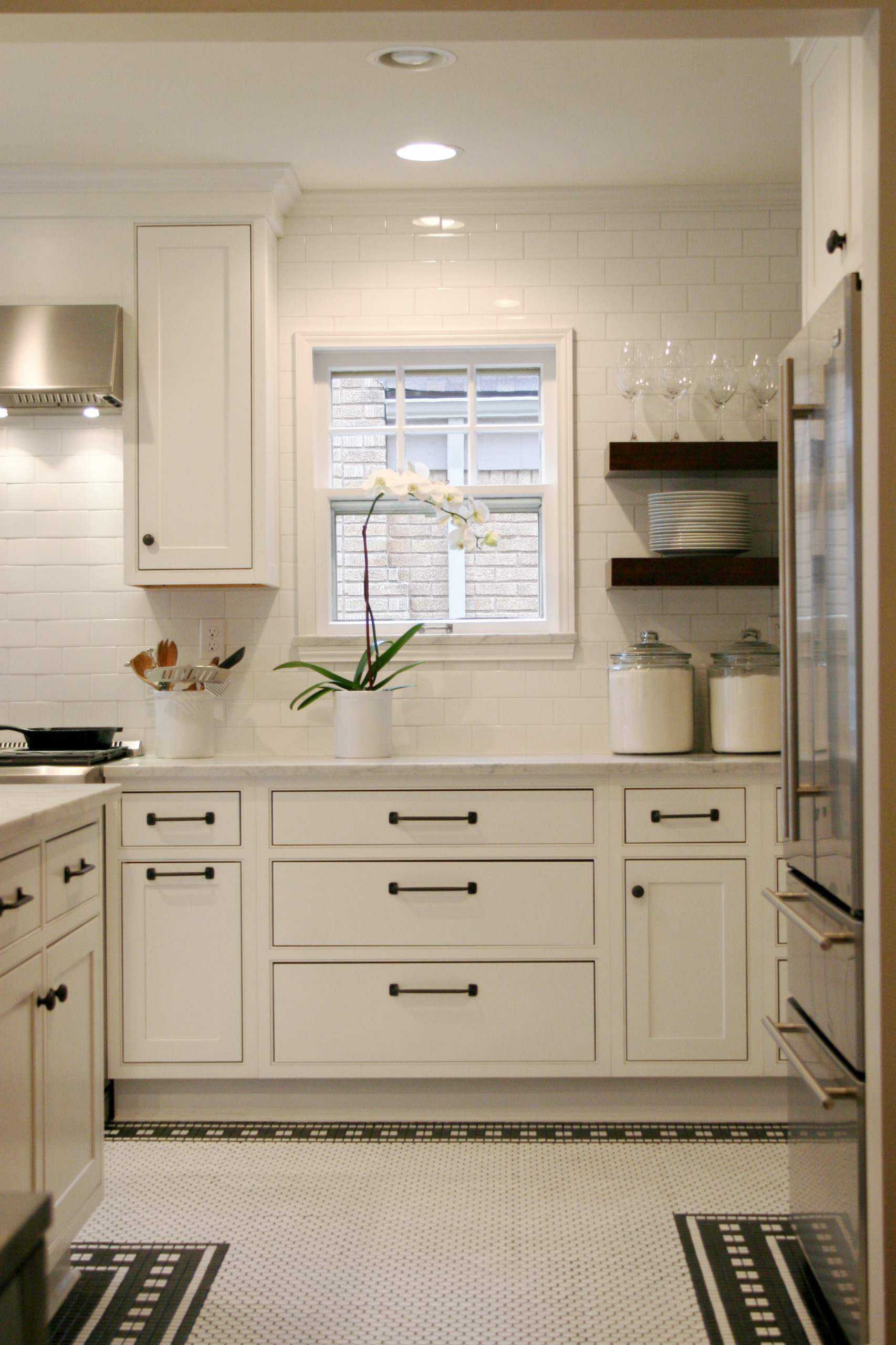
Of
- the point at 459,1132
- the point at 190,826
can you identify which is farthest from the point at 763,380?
the point at 459,1132

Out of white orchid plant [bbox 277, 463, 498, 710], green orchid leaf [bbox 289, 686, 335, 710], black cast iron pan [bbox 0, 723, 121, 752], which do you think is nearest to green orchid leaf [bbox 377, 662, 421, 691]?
white orchid plant [bbox 277, 463, 498, 710]

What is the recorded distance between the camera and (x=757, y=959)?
3.25 metres

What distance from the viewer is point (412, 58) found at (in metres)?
2.85

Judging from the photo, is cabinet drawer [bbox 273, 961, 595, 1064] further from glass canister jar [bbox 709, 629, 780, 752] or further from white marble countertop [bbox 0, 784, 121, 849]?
white marble countertop [bbox 0, 784, 121, 849]

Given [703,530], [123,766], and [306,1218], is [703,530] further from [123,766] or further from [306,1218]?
[306,1218]

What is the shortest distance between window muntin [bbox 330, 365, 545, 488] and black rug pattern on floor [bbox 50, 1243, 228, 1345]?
2.43 metres

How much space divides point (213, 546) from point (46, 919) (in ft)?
5.50

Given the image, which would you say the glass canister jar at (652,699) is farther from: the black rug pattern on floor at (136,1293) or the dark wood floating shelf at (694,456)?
the black rug pattern on floor at (136,1293)

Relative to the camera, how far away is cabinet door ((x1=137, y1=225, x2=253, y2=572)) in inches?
140

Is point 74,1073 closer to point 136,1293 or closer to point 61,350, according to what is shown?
point 136,1293

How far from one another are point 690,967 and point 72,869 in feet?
5.94

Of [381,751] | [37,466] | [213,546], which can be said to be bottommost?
[381,751]

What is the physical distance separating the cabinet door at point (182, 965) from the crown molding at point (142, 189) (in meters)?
2.06

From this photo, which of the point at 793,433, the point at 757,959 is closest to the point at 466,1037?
the point at 757,959
